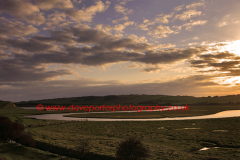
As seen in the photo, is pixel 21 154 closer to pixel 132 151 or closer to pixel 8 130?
pixel 8 130

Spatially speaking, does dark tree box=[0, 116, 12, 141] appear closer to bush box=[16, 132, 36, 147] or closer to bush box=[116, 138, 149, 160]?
bush box=[16, 132, 36, 147]

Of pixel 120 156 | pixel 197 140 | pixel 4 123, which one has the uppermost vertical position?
pixel 4 123

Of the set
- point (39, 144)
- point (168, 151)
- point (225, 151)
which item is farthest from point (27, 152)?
point (225, 151)

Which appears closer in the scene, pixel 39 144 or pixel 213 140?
pixel 39 144

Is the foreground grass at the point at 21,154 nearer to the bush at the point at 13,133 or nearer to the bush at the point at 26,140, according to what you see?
the bush at the point at 26,140

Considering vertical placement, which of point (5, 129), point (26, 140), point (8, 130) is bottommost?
point (26, 140)

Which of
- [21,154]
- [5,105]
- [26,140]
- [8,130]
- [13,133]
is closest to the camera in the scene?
[21,154]

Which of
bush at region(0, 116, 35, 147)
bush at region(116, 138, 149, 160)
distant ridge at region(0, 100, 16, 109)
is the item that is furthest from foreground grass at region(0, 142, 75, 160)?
distant ridge at region(0, 100, 16, 109)

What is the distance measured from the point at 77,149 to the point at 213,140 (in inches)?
1018

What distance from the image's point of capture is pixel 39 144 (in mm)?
29516

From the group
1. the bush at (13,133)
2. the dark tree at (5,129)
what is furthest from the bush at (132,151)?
the dark tree at (5,129)

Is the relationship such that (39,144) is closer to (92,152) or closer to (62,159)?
(62,159)

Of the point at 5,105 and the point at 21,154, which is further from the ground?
the point at 21,154

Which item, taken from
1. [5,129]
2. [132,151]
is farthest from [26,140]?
[132,151]
